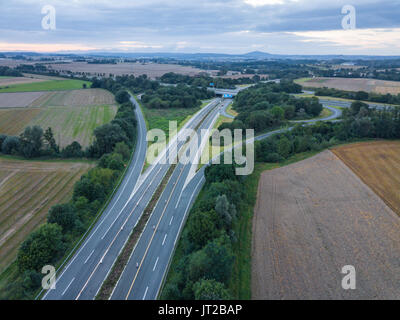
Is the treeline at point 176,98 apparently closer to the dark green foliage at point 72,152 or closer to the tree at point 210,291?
the dark green foliage at point 72,152

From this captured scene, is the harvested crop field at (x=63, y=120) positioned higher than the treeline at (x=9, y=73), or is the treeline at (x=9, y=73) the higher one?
the treeline at (x=9, y=73)

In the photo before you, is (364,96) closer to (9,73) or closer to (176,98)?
(176,98)

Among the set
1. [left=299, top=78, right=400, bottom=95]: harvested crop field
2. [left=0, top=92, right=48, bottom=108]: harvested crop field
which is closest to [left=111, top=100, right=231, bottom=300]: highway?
[left=0, top=92, right=48, bottom=108]: harvested crop field

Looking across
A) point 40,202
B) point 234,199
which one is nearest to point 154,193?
point 234,199

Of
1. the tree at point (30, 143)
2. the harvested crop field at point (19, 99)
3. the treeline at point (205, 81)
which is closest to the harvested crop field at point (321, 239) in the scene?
the tree at point (30, 143)

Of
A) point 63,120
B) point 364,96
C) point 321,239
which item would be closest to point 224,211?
point 321,239
